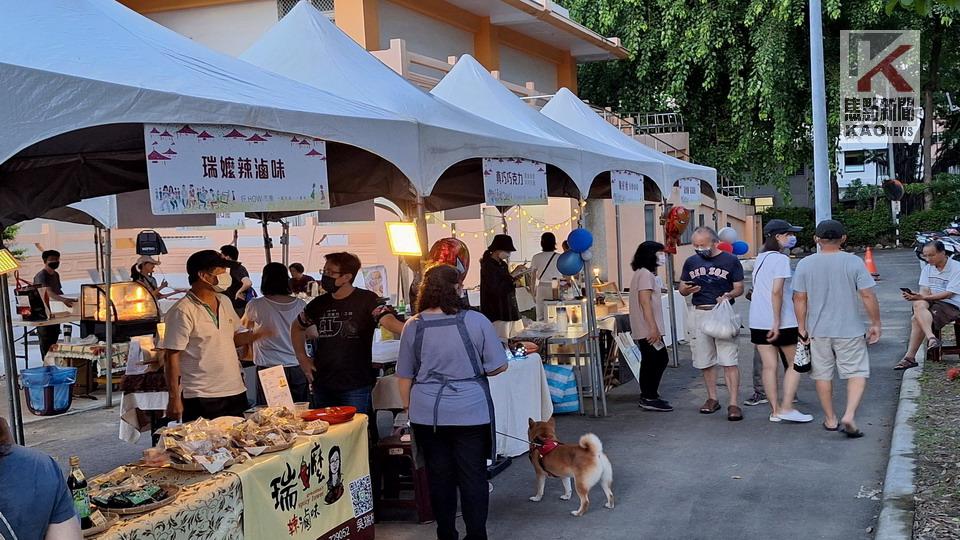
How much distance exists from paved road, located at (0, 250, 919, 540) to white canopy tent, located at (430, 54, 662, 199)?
98.6 inches

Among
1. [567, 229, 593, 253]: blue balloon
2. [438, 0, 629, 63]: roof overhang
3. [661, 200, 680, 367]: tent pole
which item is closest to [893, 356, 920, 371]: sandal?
[661, 200, 680, 367]: tent pole

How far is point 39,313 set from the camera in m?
12.1

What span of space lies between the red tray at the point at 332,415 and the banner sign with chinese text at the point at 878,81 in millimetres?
20632

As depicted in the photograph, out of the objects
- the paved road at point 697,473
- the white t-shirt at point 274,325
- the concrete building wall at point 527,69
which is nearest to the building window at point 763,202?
the concrete building wall at point 527,69

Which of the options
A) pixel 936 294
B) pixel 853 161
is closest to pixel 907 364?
pixel 936 294

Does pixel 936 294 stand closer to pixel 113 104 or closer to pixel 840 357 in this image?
pixel 840 357

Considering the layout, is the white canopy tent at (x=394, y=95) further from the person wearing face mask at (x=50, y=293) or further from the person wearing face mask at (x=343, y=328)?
the person wearing face mask at (x=50, y=293)

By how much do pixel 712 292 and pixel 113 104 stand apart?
6290 mm

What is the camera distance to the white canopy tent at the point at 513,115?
30.2ft

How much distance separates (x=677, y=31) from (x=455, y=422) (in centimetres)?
2058

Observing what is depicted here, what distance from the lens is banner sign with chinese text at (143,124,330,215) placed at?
4328 mm

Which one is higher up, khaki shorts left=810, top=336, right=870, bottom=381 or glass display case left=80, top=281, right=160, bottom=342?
glass display case left=80, top=281, right=160, bottom=342

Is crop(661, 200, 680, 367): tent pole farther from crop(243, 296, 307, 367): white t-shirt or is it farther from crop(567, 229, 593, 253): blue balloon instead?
crop(243, 296, 307, 367): white t-shirt

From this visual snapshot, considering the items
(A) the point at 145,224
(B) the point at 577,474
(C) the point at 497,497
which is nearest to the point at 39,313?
(A) the point at 145,224
